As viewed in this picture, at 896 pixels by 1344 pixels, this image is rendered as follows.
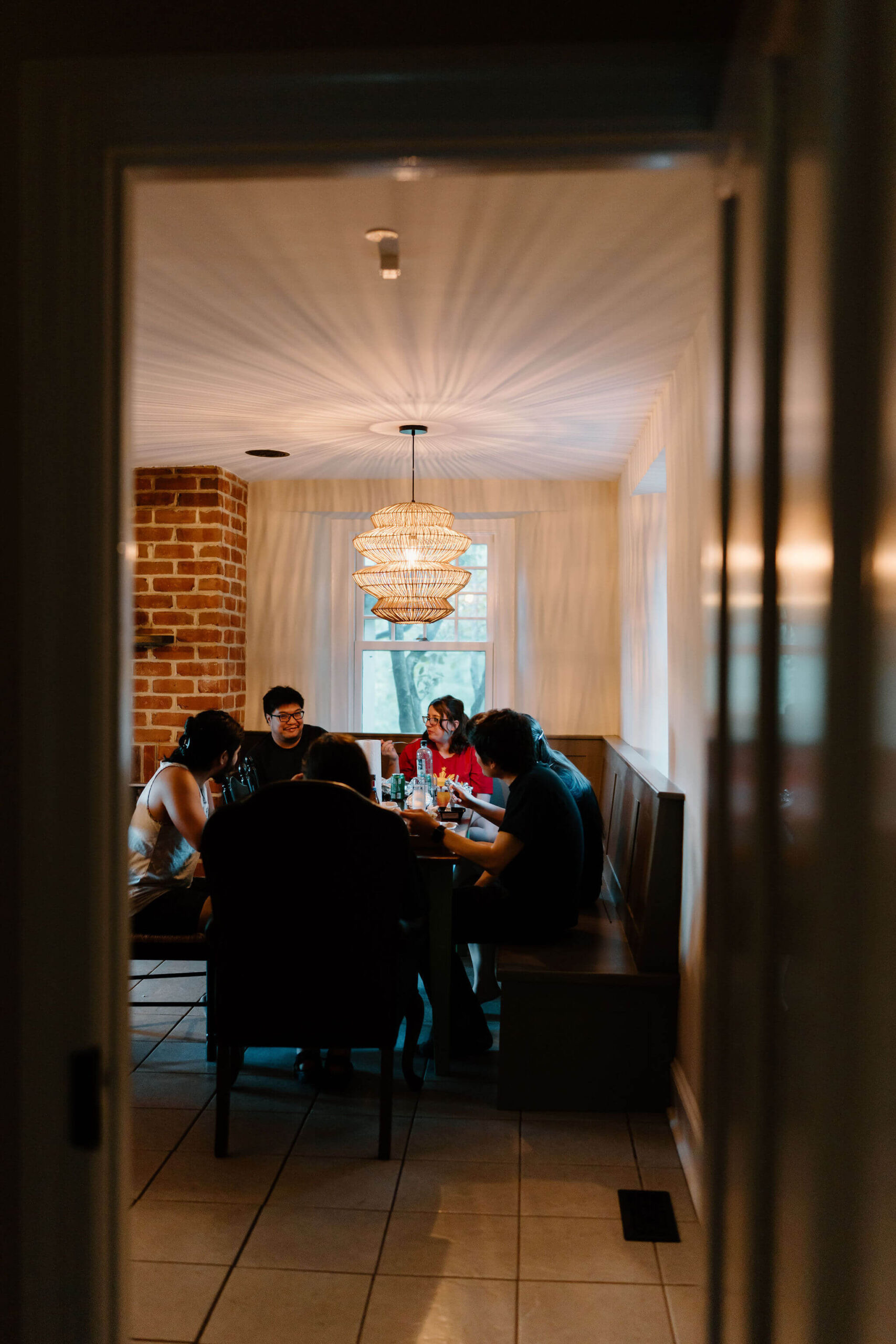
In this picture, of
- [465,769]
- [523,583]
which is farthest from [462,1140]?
[523,583]

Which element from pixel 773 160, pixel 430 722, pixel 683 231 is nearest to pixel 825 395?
pixel 773 160

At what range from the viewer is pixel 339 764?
118 inches

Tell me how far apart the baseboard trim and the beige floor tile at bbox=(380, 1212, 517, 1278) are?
1.67 ft

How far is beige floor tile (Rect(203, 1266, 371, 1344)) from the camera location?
6.78ft

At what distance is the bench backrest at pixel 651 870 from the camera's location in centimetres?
308

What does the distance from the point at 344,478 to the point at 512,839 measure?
349 centimetres

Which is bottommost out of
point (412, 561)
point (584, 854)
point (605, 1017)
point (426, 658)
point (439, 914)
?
point (605, 1017)

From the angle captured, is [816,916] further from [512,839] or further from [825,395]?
[512,839]

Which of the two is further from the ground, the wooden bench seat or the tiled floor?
the wooden bench seat

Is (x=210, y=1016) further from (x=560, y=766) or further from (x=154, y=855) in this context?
(x=560, y=766)

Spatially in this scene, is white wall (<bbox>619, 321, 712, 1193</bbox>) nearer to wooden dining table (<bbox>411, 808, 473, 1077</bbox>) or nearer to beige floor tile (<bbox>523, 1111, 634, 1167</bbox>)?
beige floor tile (<bbox>523, 1111, 634, 1167</bbox>)

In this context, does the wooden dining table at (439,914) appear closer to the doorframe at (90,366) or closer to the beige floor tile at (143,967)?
the beige floor tile at (143,967)

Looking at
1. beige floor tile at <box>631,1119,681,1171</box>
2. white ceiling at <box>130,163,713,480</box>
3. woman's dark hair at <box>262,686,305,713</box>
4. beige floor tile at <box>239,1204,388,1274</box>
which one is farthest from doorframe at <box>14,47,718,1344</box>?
woman's dark hair at <box>262,686,305,713</box>

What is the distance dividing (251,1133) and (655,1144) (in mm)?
1191
